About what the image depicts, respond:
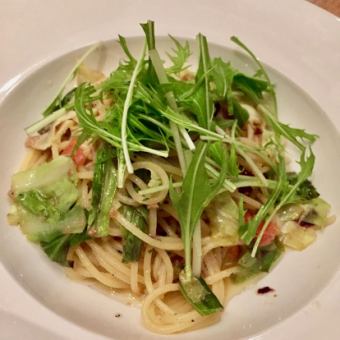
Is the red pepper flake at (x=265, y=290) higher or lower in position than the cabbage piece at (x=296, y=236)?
lower

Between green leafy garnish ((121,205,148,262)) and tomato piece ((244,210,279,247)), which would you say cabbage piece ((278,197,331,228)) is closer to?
tomato piece ((244,210,279,247))

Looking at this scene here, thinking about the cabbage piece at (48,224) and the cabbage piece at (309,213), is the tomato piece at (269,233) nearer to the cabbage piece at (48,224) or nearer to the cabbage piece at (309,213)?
the cabbage piece at (309,213)

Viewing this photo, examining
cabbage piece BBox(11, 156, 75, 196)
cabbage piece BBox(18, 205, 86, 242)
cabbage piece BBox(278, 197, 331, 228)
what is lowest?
cabbage piece BBox(18, 205, 86, 242)

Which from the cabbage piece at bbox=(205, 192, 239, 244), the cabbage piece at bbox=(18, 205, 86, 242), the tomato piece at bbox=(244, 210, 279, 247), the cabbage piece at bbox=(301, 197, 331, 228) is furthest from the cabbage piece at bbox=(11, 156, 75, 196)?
the cabbage piece at bbox=(301, 197, 331, 228)

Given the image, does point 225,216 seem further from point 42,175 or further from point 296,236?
point 42,175

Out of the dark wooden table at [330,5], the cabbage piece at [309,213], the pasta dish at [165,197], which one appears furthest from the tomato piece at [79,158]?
the dark wooden table at [330,5]

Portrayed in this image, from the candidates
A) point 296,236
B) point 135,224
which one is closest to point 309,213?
point 296,236
